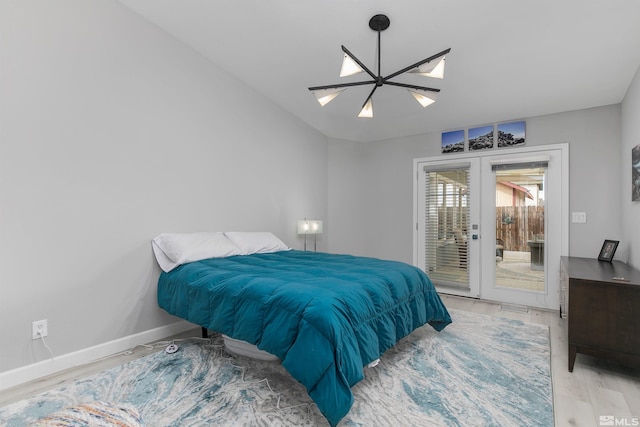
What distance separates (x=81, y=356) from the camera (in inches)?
92.7

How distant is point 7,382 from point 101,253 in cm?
95

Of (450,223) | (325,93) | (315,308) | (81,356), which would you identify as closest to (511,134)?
(450,223)

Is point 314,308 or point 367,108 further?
point 367,108

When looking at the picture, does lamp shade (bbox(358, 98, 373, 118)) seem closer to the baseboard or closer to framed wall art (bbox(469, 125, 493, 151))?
framed wall art (bbox(469, 125, 493, 151))

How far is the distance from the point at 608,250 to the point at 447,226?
1.68 metres

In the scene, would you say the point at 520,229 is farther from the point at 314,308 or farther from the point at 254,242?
the point at 314,308

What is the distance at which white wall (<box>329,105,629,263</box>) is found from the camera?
3.33m

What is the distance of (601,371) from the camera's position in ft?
7.29

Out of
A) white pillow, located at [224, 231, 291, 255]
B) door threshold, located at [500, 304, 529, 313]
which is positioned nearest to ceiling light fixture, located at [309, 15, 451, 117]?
white pillow, located at [224, 231, 291, 255]

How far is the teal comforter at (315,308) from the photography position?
62.0 inches

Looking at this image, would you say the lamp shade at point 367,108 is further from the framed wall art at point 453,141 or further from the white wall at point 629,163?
the white wall at point 629,163

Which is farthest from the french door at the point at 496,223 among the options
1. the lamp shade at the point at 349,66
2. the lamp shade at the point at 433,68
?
the lamp shade at the point at 349,66

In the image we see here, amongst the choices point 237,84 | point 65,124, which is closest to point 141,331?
point 65,124

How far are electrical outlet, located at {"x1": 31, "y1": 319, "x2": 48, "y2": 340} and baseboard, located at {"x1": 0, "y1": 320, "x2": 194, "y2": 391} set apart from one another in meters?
0.19
